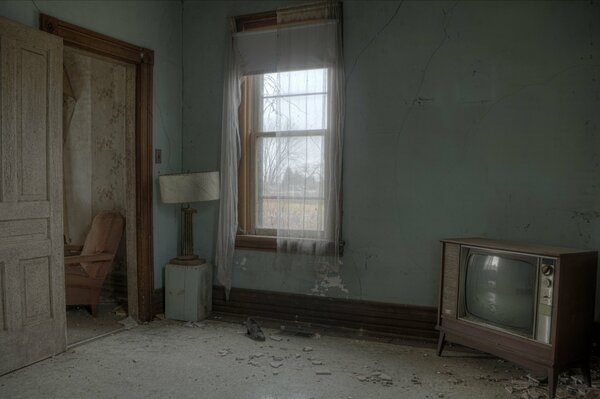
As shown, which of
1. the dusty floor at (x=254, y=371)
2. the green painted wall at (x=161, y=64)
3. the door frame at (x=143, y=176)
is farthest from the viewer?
the door frame at (x=143, y=176)

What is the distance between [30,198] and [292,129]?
1676 mm

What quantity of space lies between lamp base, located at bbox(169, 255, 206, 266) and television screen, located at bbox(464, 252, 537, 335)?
192 cm

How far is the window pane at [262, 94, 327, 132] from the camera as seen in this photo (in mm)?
3242

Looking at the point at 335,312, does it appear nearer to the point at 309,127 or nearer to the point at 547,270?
the point at 309,127

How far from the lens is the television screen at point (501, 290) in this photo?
232 cm

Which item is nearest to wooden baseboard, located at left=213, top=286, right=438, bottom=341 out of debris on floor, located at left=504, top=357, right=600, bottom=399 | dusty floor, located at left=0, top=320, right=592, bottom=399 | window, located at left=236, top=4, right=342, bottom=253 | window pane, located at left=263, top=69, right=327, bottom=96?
dusty floor, located at left=0, top=320, right=592, bottom=399

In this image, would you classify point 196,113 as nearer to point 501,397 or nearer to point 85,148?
point 85,148

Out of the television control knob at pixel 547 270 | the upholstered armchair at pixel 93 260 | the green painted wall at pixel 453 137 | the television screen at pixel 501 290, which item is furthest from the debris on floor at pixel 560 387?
the upholstered armchair at pixel 93 260

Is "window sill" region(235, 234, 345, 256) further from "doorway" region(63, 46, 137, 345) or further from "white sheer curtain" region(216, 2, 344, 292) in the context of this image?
"doorway" region(63, 46, 137, 345)

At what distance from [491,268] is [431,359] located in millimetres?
690

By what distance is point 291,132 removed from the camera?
3.32 meters

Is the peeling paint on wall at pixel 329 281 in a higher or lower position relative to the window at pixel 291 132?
lower

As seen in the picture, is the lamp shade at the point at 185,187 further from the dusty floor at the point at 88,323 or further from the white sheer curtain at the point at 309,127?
the dusty floor at the point at 88,323

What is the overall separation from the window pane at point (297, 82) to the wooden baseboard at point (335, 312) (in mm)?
1470
